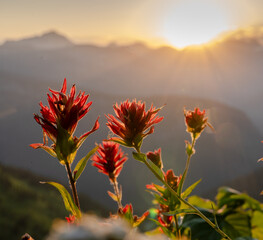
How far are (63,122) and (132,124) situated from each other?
0.54ft

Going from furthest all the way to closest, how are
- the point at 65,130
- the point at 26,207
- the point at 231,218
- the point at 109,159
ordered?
the point at 26,207 < the point at 231,218 < the point at 109,159 < the point at 65,130

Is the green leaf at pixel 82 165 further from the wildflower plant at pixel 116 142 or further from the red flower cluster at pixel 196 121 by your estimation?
the red flower cluster at pixel 196 121

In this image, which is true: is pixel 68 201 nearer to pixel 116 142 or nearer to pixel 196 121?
pixel 116 142

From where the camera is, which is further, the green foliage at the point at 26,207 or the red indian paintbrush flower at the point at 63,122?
the green foliage at the point at 26,207

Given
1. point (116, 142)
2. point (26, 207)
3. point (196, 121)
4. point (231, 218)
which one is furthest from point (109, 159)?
point (26, 207)

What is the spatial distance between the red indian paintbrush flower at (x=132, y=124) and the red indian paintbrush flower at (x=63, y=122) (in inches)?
3.6

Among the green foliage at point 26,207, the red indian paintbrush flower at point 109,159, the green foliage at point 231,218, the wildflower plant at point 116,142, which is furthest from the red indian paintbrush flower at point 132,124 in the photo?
the green foliage at point 26,207

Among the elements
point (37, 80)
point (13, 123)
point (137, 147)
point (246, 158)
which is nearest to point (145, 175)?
point (246, 158)

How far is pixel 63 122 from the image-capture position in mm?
640

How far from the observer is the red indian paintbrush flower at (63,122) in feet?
2.05

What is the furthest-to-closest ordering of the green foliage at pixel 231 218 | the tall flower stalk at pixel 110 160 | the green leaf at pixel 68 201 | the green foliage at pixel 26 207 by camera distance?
1. the green foliage at pixel 26 207
2. the green foliage at pixel 231 218
3. the tall flower stalk at pixel 110 160
4. the green leaf at pixel 68 201

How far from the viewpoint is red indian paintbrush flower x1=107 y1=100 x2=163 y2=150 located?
696 mm

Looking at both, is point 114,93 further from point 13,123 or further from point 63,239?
point 63,239

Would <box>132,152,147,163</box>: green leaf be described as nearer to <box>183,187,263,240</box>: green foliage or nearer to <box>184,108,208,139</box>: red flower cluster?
<box>184,108,208,139</box>: red flower cluster
